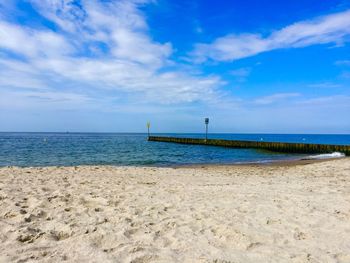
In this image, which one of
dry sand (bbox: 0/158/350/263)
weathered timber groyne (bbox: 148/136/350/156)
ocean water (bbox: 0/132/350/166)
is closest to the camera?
dry sand (bbox: 0/158/350/263)

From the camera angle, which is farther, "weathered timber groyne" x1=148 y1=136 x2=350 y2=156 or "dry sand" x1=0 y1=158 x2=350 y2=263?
"weathered timber groyne" x1=148 y1=136 x2=350 y2=156

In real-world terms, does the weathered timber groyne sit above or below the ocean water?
above

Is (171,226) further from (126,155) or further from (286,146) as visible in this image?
(286,146)

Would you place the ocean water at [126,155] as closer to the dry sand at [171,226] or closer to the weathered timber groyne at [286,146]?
the weathered timber groyne at [286,146]

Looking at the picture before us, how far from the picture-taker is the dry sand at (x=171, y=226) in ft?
11.5

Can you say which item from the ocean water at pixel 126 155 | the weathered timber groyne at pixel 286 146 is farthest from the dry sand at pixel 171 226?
the weathered timber groyne at pixel 286 146

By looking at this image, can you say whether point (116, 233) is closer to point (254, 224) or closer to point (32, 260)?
point (32, 260)

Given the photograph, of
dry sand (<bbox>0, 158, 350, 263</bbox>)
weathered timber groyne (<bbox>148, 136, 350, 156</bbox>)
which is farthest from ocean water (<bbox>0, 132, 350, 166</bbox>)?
dry sand (<bbox>0, 158, 350, 263</bbox>)

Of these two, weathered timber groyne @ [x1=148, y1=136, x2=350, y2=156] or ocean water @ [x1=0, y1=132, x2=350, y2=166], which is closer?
ocean water @ [x1=0, y1=132, x2=350, y2=166]

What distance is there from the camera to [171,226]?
14.7 ft

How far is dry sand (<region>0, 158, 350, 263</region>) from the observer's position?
350cm

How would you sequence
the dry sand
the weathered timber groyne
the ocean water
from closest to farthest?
1. the dry sand
2. the ocean water
3. the weathered timber groyne

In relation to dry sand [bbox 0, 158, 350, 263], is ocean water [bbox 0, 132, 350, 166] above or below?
below

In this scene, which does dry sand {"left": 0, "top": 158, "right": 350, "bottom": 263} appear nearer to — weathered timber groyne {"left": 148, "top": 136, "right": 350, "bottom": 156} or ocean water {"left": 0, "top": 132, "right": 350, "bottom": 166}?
ocean water {"left": 0, "top": 132, "right": 350, "bottom": 166}
